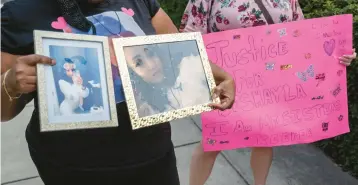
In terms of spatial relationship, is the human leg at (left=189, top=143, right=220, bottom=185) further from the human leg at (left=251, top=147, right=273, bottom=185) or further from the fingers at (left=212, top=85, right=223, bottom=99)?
the fingers at (left=212, top=85, right=223, bottom=99)

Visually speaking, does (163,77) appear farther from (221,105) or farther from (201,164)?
(201,164)

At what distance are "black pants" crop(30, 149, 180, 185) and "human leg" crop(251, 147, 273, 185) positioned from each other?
1.11 metres

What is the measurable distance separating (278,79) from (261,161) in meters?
0.54

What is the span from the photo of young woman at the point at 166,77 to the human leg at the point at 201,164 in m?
1.13

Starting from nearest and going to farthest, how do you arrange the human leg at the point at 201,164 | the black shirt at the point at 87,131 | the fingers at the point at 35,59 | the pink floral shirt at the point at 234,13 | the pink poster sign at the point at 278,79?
the fingers at the point at 35,59
the black shirt at the point at 87,131
the pink floral shirt at the point at 234,13
the pink poster sign at the point at 278,79
the human leg at the point at 201,164

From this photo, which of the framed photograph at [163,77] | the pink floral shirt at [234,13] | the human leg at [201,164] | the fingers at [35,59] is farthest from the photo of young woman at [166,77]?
the human leg at [201,164]

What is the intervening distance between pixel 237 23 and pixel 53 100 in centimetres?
127

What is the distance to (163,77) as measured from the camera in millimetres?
1414

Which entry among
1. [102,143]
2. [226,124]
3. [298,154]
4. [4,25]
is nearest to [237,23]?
[226,124]

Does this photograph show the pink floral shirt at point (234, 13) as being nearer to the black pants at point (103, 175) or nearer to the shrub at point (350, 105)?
the shrub at point (350, 105)

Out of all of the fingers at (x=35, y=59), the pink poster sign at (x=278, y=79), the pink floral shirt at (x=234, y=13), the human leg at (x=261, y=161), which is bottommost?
the human leg at (x=261, y=161)

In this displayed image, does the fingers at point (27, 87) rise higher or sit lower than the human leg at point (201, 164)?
higher

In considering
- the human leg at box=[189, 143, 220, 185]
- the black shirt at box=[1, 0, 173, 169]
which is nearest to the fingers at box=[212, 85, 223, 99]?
the black shirt at box=[1, 0, 173, 169]

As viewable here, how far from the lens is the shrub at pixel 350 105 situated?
2.89 meters
